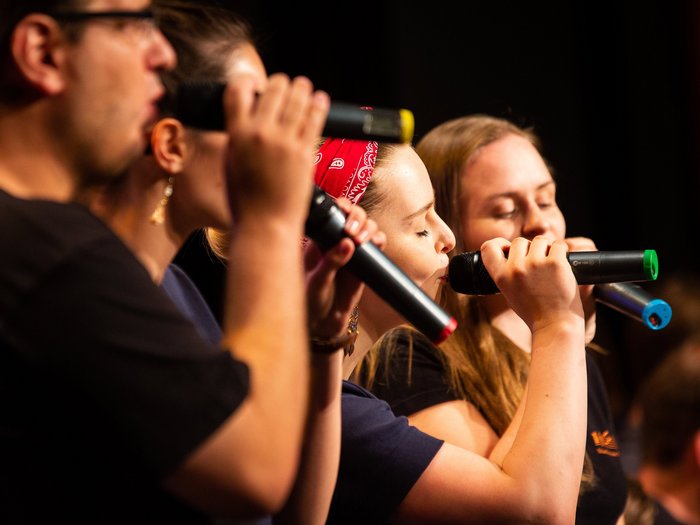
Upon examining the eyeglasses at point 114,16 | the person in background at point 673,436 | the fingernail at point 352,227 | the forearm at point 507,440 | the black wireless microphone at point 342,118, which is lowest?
the person in background at point 673,436

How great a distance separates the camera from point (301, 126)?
0.87 metres

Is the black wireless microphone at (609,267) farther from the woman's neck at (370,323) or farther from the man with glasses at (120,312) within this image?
the man with glasses at (120,312)

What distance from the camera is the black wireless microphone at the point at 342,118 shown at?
0.94 meters

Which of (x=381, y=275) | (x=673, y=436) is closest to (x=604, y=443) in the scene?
(x=673, y=436)

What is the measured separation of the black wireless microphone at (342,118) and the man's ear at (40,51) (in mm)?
151

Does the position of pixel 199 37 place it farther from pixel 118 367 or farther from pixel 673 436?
pixel 673 436

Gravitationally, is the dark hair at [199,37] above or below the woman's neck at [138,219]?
above

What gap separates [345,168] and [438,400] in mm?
415

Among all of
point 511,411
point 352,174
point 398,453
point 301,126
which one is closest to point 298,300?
point 301,126

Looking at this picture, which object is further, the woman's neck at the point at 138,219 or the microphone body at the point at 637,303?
the microphone body at the point at 637,303

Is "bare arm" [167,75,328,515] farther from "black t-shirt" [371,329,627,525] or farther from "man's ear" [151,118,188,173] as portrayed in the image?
"black t-shirt" [371,329,627,525]

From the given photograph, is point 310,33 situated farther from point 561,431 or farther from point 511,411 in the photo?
point 561,431

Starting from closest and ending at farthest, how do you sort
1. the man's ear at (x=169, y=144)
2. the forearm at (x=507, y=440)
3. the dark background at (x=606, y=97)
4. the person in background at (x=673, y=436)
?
the man's ear at (x=169, y=144) → the forearm at (x=507, y=440) → the person in background at (x=673, y=436) → the dark background at (x=606, y=97)

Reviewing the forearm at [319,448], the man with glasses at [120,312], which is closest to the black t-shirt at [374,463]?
the forearm at [319,448]
